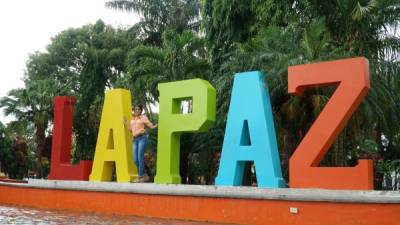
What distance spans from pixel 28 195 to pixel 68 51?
20.1 m

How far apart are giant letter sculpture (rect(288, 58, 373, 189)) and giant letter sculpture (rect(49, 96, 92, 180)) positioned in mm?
5850

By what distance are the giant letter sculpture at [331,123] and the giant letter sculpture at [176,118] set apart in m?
1.94

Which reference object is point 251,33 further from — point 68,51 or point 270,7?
point 68,51

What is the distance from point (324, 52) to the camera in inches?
513

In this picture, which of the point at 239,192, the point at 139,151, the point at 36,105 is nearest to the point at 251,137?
the point at 239,192

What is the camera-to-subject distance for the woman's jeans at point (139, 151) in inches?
444

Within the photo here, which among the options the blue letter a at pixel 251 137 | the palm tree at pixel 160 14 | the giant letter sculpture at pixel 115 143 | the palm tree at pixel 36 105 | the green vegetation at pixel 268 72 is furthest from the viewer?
A: the palm tree at pixel 160 14

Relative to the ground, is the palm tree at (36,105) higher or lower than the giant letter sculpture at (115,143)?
higher

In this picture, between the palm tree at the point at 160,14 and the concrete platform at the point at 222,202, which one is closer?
the concrete platform at the point at 222,202

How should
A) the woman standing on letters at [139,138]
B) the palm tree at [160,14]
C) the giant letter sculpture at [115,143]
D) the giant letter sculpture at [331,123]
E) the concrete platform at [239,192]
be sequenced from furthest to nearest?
the palm tree at [160,14], the giant letter sculpture at [115,143], the woman standing on letters at [139,138], the giant letter sculpture at [331,123], the concrete platform at [239,192]

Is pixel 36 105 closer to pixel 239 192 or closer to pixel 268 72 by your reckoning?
pixel 268 72

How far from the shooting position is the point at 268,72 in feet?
43.1

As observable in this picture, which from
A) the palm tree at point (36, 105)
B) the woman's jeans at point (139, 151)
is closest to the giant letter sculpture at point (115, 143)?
the woman's jeans at point (139, 151)

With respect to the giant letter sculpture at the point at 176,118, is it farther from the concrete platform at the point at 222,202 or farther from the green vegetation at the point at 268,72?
the green vegetation at the point at 268,72
